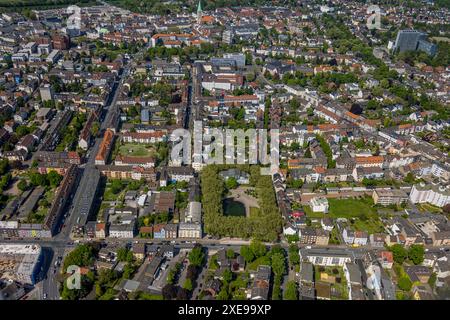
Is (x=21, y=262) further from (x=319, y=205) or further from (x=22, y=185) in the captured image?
(x=319, y=205)

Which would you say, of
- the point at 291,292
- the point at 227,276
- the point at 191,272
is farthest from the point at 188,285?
the point at 291,292

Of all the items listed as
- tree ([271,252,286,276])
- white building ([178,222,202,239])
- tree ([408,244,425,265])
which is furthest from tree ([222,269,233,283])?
tree ([408,244,425,265])

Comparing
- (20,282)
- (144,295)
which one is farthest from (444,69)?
(20,282)

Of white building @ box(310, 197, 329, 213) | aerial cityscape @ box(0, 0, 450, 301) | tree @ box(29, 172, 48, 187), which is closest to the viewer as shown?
aerial cityscape @ box(0, 0, 450, 301)

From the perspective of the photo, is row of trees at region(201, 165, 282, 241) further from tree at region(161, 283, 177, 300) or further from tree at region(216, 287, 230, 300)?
tree at region(161, 283, 177, 300)

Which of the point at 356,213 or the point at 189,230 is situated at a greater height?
the point at 189,230

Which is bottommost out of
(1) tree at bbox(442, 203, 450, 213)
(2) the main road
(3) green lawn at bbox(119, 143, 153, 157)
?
(2) the main road

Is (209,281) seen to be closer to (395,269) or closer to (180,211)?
(180,211)
